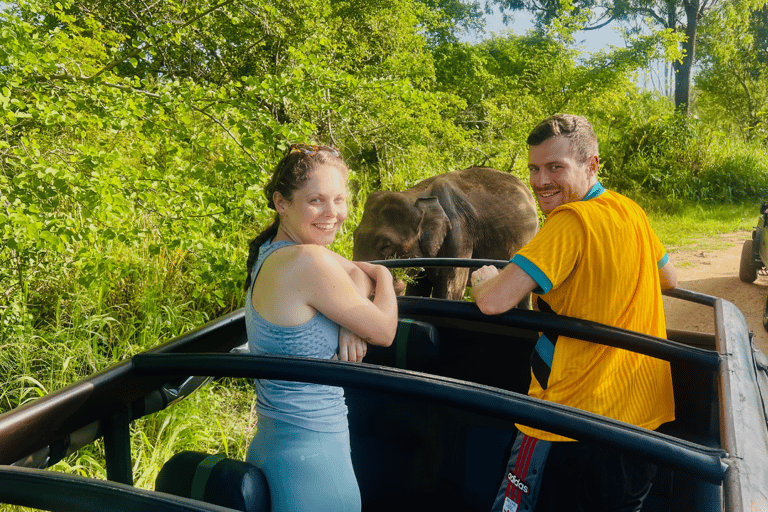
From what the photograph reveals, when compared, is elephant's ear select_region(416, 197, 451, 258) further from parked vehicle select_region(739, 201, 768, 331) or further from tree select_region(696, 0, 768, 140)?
tree select_region(696, 0, 768, 140)

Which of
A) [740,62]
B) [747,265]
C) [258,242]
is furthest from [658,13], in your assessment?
[258,242]

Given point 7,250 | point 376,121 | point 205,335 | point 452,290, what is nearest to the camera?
point 205,335

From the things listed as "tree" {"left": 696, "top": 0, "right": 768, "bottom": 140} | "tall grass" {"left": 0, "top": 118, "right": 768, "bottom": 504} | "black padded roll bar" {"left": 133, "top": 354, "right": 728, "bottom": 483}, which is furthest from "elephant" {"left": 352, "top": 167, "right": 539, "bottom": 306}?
"tree" {"left": 696, "top": 0, "right": 768, "bottom": 140}

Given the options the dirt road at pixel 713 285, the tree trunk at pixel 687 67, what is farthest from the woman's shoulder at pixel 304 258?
the tree trunk at pixel 687 67

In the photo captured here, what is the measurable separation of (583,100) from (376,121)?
545 centimetres

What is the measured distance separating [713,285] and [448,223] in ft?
15.0

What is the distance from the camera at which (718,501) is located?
1.04 metres

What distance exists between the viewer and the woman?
4.55 ft

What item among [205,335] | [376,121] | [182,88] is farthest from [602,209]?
[376,121]

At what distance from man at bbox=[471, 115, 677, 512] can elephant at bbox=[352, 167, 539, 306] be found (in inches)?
118

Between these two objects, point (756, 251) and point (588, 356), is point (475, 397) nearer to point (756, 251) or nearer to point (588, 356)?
point (588, 356)

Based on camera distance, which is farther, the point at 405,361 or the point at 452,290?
the point at 452,290

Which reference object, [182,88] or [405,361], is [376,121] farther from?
[405,361]

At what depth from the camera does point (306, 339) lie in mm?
1466
